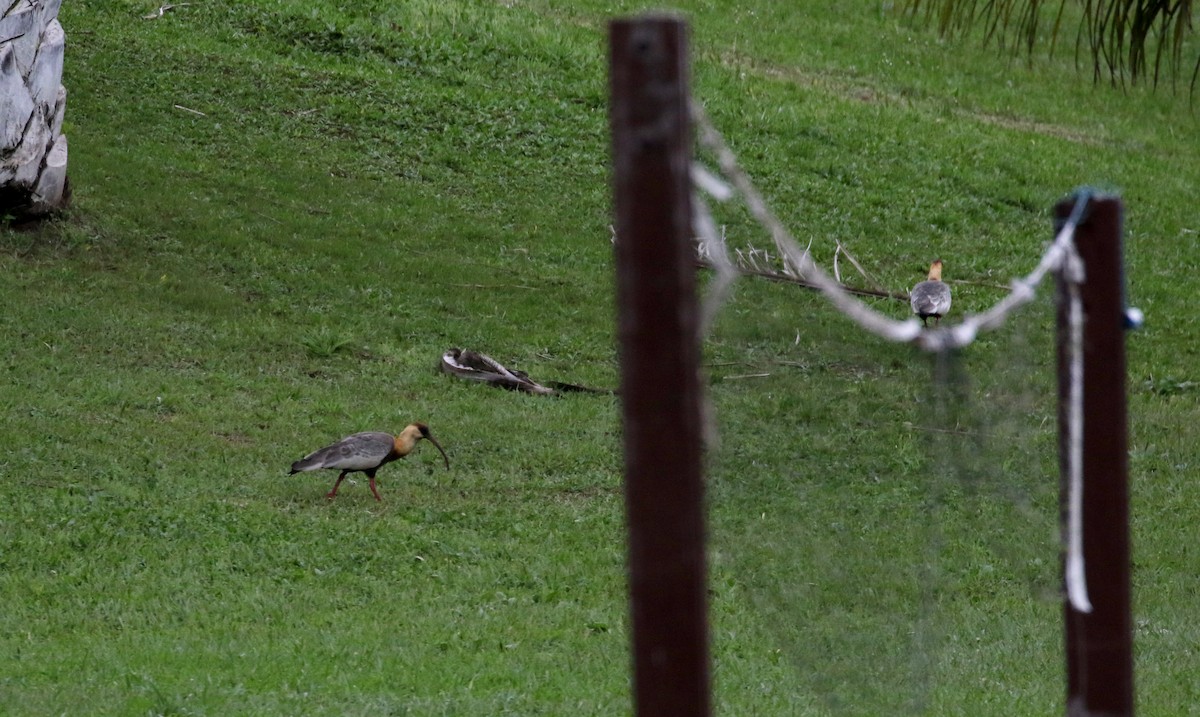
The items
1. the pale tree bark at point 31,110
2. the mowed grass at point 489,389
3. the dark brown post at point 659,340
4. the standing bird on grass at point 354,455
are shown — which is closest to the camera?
the dark brown post at point 659,340

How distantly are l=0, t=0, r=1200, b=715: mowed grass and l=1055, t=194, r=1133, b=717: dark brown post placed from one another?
0.64 metres

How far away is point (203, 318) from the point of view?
→ 48.0 ft

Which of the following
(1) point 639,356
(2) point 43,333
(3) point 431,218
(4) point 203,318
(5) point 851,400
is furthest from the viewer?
(3) point 431,218

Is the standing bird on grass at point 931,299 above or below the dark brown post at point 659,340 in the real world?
below

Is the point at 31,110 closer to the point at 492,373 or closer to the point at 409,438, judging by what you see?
the point at 492,373

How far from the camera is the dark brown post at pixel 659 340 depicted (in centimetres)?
254

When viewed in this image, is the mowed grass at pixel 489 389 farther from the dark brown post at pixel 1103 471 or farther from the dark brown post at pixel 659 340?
the dark brown post at pixel 659 340

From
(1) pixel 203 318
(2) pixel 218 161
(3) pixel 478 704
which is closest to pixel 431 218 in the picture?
(2) pixel 218 161

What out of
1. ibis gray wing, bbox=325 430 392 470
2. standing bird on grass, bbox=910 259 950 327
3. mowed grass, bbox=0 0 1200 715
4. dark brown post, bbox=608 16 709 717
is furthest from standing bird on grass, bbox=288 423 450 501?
dark brown post, bbox=608 16 709 717

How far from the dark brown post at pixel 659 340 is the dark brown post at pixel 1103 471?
A: 973mm

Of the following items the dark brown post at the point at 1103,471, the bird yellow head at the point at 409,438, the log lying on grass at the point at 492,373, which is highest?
the dark brown post at the point at 1103,471

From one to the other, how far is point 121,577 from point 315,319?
22.5 feet

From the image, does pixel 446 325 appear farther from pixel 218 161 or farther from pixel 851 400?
pixel 851 400

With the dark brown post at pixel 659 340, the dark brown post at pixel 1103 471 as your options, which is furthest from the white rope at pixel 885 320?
the dark brown post at pixel 659 340
